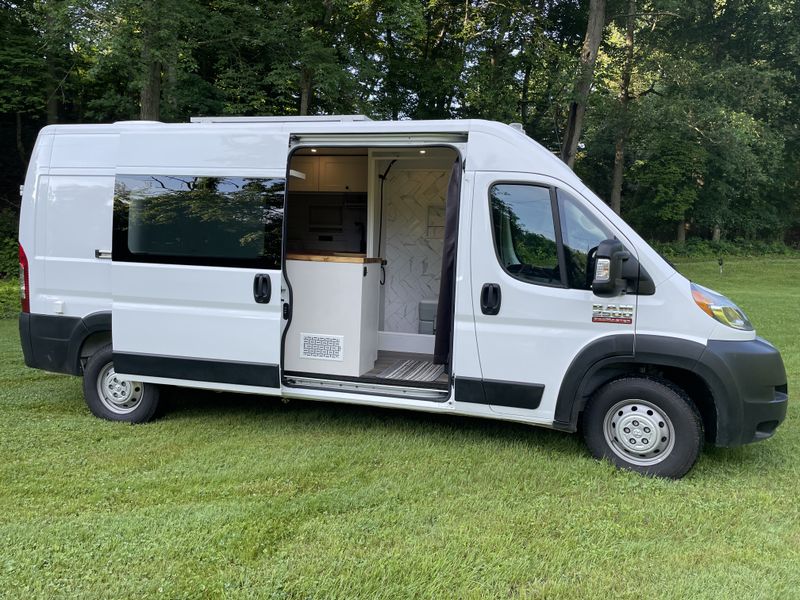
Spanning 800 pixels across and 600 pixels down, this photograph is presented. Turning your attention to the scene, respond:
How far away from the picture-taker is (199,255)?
15.7 feet

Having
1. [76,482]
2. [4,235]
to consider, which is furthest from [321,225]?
[4,235]

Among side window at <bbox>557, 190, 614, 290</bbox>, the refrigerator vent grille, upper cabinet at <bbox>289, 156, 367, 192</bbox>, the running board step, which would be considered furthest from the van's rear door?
upper cabinet at <bbox>289, 156, 367, 192</bbox>

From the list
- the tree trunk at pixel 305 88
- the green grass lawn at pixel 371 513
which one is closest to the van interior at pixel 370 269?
the green grass lawn at pixel 371 513

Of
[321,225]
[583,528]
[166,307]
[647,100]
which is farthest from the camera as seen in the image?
[647,100]

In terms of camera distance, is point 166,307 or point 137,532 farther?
point 166,307

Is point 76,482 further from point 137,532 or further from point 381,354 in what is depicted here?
point 381,354

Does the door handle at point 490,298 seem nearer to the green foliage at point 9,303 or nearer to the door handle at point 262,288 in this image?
the door handle at point 262,288

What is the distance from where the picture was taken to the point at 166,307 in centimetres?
484

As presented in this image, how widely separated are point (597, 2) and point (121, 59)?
36.4ft

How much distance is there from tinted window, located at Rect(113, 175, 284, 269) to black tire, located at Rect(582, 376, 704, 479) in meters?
2.59

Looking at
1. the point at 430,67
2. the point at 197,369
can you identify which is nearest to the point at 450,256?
the point at 197,369

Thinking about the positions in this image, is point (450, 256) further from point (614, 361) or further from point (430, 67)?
→ point (430, 67)

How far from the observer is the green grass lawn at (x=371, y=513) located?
9.51ft

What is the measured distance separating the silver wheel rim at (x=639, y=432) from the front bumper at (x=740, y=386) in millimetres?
328
